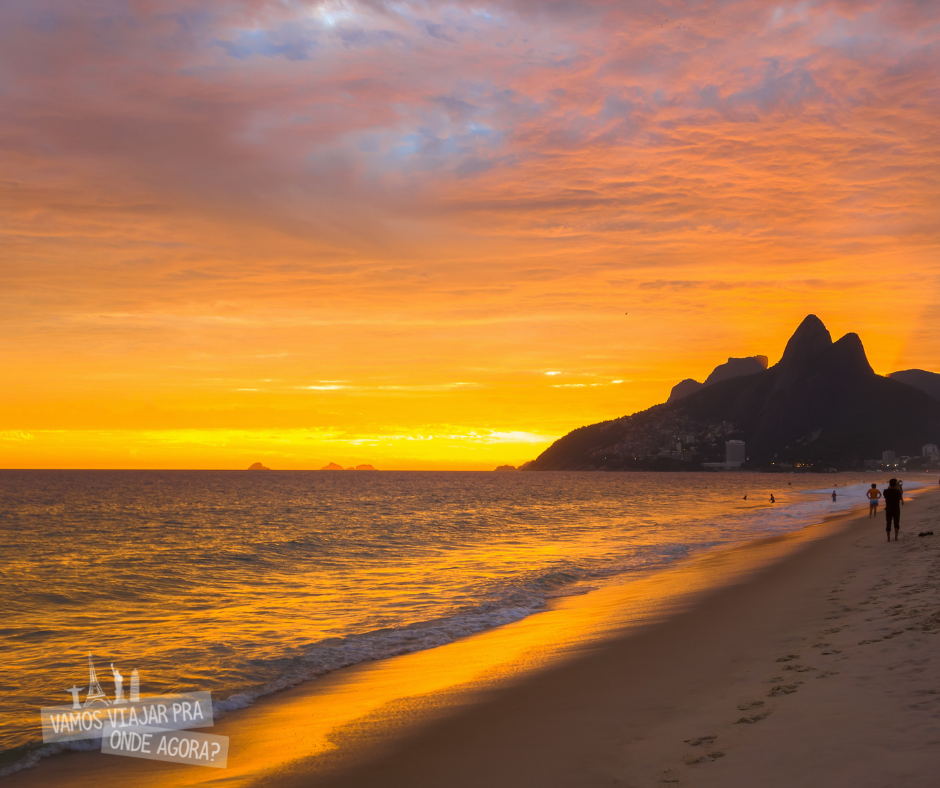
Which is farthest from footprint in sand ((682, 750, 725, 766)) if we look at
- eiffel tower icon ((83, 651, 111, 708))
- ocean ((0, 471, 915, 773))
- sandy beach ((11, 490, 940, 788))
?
eiffel tower icon ((83, 651, 111, 708))

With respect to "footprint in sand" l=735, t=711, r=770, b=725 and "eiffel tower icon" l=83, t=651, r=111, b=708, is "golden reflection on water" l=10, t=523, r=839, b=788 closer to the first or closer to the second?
"eiffel tower icon" l=83, t=651, r=111, b=708

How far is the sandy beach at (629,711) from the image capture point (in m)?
5.93

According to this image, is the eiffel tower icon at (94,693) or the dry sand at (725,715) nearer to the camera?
the dry sand at (725,715)

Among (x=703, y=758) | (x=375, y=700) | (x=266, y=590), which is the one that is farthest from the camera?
(x=266, y=590)

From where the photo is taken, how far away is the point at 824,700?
7.06 meters

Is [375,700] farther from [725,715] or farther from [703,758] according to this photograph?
[703,758]

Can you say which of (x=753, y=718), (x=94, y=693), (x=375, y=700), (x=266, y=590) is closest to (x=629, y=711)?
(x=753, y=718)

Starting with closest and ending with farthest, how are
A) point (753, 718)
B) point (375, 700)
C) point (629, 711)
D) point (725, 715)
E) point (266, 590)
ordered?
point (753, 718), point (725, 715), point (629, 711), point (375, 700), point (266, 590)

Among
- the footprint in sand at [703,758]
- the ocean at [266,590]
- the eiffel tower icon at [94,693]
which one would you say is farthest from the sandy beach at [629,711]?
the eiffel tower icon at [94,693]

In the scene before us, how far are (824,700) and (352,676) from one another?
7.09 meters

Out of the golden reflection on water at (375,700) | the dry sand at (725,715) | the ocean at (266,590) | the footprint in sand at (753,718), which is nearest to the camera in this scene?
the dry sand at (725,715)

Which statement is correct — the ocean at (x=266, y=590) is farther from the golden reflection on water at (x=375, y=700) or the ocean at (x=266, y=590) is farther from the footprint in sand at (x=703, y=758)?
the footprint in sand at (x=703, y=758)

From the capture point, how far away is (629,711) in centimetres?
793

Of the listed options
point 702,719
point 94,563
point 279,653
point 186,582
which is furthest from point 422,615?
point 94,563
